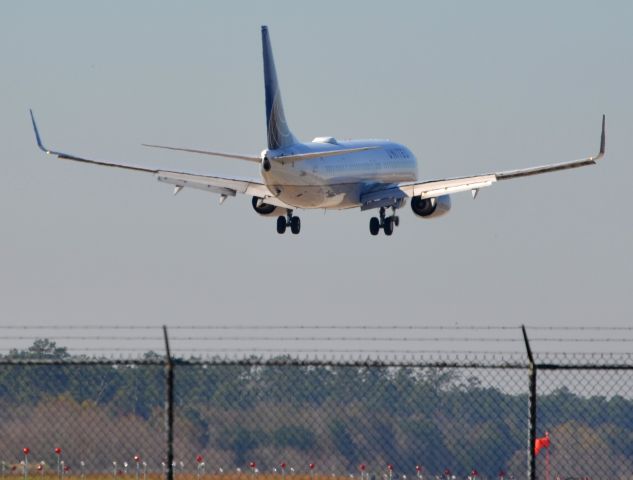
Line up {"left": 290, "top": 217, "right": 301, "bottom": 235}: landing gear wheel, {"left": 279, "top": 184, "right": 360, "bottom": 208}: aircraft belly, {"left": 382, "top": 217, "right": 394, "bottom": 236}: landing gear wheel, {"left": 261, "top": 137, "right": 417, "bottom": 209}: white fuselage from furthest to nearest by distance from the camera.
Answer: {"left": 382, "top": 217, "right": 394, "bottom": 236}: landing gear wheel, {"left": 290, "top": 217, "right": 301, "bottom": 235}: landing gear wheel, {"left": 279, "top": 184, "right": 360, "bottom": 208}: aircraft belly, {"left": 261, "top": 137, "right": 417, "bottom": 209}: white fuselage

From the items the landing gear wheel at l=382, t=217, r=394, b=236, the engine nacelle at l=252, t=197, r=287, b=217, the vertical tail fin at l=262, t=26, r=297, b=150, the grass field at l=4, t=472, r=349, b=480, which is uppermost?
the vertical tail fin at l=262, t=26, r=297, b=150

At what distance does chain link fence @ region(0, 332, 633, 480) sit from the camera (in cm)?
2545

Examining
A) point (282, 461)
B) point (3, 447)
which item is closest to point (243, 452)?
point (282, 461)

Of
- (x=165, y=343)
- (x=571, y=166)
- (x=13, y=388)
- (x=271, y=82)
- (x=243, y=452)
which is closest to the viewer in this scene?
(x=165, y=343)

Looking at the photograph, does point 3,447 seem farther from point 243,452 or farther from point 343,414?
point 343,414

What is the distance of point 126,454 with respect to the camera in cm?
2625

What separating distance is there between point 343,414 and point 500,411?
315 centimetres

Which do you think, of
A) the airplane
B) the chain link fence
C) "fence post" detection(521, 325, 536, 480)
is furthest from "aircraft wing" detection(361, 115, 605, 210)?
"fence post" detection(521, 325, 536, 480)

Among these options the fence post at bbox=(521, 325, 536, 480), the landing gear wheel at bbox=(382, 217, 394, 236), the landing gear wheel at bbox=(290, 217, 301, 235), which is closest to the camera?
the fence post at bbox=(521, 325, 536, 480)

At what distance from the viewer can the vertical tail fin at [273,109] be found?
70.1 m

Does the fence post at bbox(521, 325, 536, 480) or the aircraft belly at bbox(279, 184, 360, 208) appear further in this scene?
the aircraft belly at bbox(279, 184, 360, 208)

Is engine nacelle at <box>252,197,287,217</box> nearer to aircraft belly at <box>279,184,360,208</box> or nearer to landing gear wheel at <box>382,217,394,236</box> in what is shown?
aircraft belly at <box>279,184,360,208</box>

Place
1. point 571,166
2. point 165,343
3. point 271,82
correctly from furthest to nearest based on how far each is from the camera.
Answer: point 271,82 → point 571,166 → point 165,343

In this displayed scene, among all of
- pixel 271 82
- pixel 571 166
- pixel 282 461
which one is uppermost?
pixel 271 82
